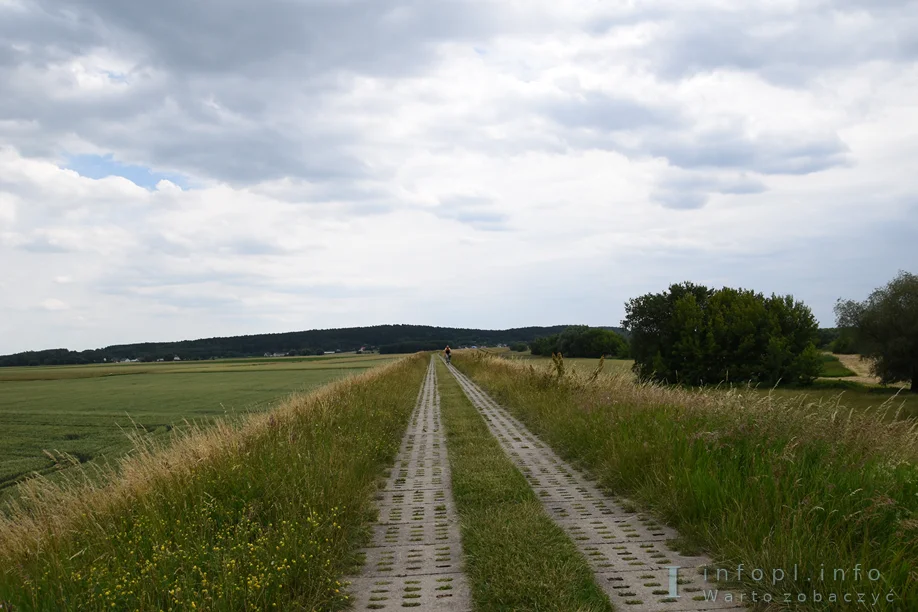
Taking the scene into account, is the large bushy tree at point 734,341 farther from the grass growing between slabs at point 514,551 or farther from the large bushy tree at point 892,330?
the grass growing between slabs at point 514,551

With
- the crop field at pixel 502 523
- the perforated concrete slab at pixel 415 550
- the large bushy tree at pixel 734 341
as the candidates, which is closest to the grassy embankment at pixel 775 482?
the crop field at pixel 502 523

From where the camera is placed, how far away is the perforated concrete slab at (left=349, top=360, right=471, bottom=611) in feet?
13.7

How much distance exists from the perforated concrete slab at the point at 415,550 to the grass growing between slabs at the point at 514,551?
146 millimetres

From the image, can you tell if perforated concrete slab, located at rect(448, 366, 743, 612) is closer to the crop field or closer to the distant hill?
the crop field

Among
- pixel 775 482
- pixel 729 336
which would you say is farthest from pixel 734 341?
pixel 775 482

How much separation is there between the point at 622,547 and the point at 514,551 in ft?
3.40

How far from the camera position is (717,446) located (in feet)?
21.4

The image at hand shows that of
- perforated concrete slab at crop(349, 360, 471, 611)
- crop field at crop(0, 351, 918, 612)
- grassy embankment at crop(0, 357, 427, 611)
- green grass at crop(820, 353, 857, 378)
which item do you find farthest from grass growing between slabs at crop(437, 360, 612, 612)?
green grass at crop(820, 353, 857, 378)

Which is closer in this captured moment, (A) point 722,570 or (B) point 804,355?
(A) point 722,570

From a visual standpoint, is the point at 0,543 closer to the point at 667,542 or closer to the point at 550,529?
the point at 550,529

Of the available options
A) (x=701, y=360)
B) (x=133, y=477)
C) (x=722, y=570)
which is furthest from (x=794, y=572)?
(x=701, y=360)

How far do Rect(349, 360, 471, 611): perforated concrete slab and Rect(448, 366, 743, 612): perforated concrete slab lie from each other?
113cm

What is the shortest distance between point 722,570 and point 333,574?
3.02 metres

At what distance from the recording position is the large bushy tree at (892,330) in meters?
36.8
